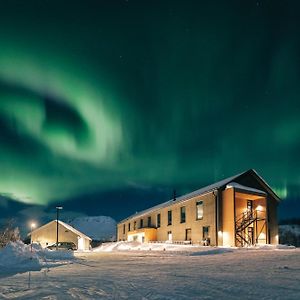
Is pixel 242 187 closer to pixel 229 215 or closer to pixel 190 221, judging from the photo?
pixel 229 215

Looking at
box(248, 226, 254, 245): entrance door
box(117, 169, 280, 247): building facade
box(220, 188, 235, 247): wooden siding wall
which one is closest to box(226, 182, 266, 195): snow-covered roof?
box(117, 169, 280, 247): building facade

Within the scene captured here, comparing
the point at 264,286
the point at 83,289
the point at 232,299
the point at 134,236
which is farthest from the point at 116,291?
the point at 134,236

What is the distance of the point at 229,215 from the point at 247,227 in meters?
4.47

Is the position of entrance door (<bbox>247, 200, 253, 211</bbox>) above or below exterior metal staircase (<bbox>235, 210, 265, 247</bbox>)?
above

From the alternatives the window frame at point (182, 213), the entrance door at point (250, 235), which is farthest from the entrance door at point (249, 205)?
the window frame at point (182, 213)

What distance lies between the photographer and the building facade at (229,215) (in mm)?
35688

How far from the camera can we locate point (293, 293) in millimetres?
8102

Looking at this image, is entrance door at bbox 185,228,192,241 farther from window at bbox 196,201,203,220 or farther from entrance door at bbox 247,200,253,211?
entrance door at bbox 247,200,253,211

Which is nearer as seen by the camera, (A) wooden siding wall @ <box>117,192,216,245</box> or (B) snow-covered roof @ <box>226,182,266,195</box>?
(B) snow-covered roof @ <box>226,182,266,195</box>

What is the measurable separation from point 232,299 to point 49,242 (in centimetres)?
5539

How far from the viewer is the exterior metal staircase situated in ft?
120

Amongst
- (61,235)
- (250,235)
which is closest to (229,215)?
(250,235)

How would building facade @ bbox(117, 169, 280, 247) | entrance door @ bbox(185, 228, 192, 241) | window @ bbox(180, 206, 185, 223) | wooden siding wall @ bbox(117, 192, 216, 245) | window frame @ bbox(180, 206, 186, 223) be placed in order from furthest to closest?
window @ bbox(180, 206, 185, 223) → window frame @ bbox(180, 206, 186, 223) → entrance door @ bbox(185, 228, 192, 241) → wooden siding wall @ bbox(117, 192, 216, 245) → building facade @ bbox(117, 169, 280, 247)

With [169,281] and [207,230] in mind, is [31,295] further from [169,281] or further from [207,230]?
[207,230]
